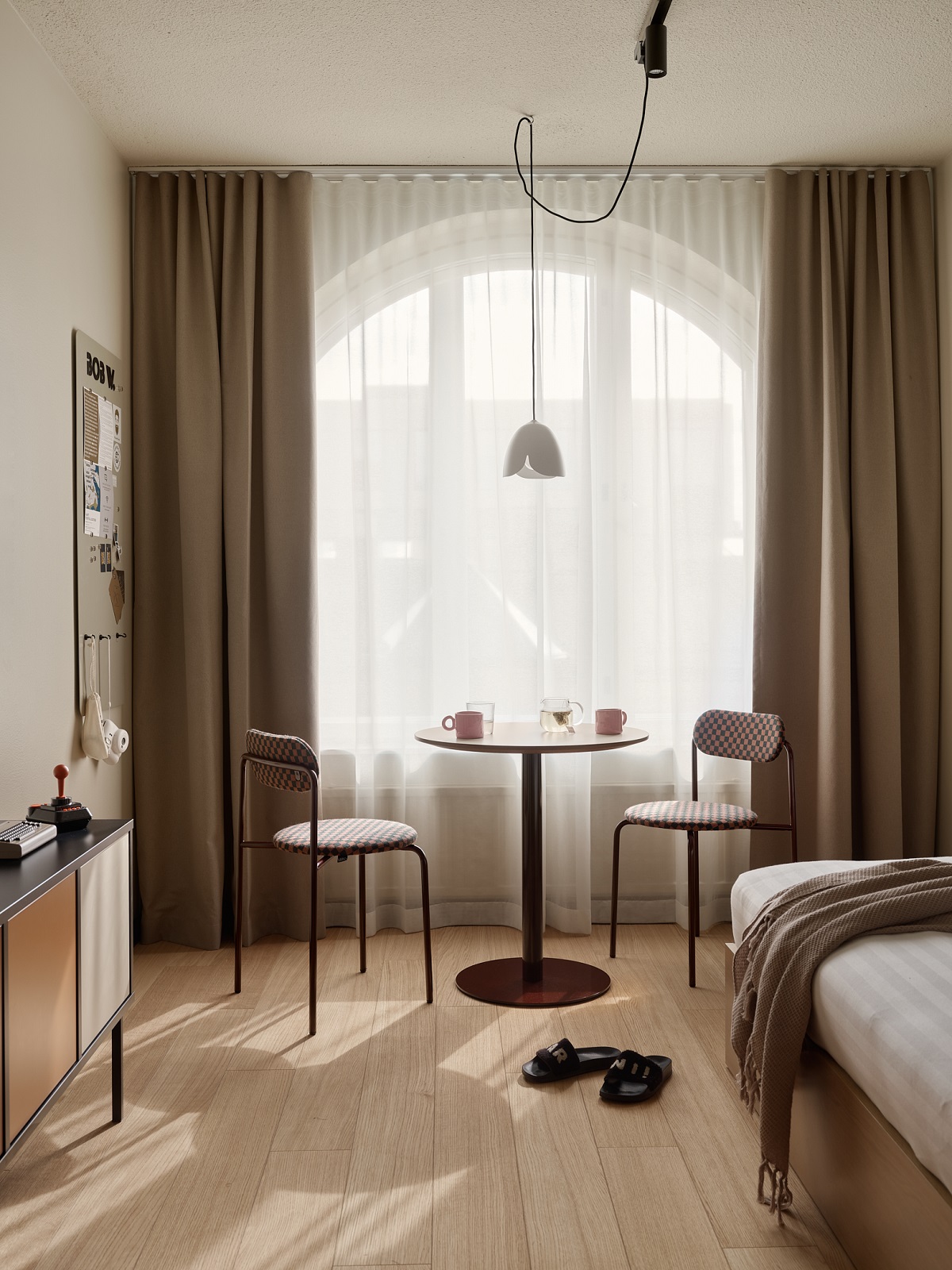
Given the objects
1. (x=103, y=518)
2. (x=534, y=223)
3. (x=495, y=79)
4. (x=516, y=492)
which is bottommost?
(x=103, y=518)

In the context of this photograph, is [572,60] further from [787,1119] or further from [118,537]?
[787,1119]

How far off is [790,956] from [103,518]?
2.42 metres

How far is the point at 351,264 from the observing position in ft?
12.2

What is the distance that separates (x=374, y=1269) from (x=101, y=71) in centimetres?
312

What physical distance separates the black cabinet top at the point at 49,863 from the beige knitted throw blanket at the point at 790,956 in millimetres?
1347

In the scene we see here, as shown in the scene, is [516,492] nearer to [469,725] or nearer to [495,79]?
[469,725]

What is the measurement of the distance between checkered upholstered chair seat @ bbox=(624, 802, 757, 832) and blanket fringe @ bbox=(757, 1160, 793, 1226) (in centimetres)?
120

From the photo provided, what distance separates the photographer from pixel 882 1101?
1595 millimetres

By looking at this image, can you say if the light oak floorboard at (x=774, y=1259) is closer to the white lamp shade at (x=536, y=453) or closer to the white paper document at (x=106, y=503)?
the white lamp shade at (x=536, y=453)

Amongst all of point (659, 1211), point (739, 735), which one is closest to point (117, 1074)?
point (659, 1211)

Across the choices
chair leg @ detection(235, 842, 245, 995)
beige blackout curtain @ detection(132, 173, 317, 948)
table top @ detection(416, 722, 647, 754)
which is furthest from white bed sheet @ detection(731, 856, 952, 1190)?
beige blackout curtain @ detection(132, 173, 317, 948)

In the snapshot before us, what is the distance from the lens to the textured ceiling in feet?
8.84

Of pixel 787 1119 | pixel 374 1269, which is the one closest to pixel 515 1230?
pixel 374 1269

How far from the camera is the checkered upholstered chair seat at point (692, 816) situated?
310 centimetres
